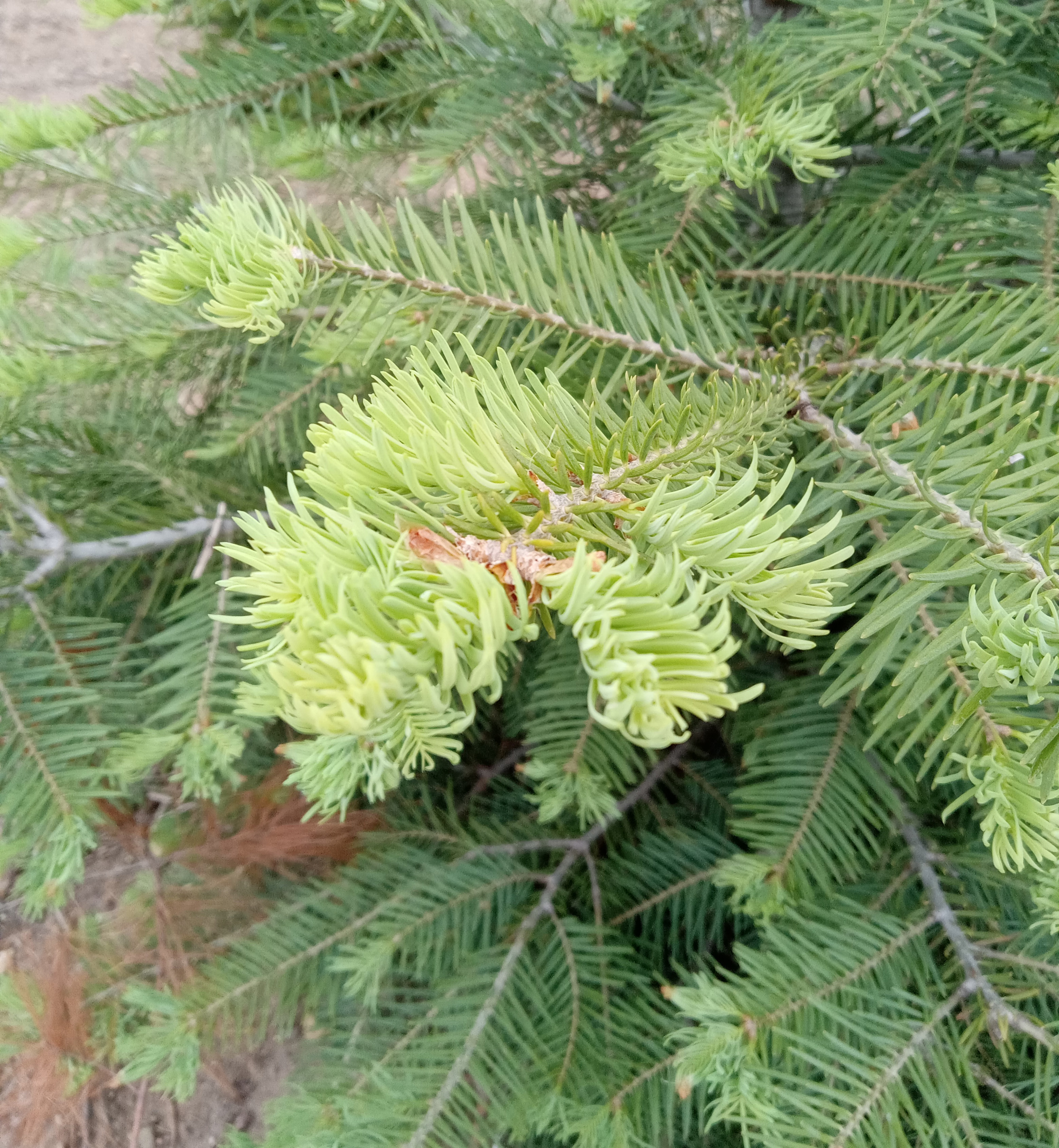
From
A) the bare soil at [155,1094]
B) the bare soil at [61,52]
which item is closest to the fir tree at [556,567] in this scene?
the bare soil at [155,1094]

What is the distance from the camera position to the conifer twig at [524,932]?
51cm

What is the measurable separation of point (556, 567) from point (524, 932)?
54cm

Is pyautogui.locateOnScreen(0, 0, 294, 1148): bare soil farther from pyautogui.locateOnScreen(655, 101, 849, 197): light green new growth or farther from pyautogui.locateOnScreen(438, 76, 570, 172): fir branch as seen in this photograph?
pyautogui.locateOnScreen(655, 101, 849, 197): light green new growth

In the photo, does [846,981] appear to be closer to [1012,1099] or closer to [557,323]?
[1012,1099]

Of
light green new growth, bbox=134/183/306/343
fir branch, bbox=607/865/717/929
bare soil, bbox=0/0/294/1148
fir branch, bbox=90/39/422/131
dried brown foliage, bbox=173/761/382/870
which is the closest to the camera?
light green new growth, bbox=134/183/306/343

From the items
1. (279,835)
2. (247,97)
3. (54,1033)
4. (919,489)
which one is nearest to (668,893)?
(279,835)

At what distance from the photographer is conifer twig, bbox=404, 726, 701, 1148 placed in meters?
0.51

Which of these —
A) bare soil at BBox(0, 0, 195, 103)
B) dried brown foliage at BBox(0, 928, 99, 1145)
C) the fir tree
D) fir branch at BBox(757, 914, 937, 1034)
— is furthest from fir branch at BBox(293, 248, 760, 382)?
bare soil at BBox(0, 0, 195, 103)

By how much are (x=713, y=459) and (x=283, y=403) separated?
0.43 metres

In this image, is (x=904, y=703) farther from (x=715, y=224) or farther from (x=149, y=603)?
(x=149, y=603)

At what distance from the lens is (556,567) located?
0.63 ft

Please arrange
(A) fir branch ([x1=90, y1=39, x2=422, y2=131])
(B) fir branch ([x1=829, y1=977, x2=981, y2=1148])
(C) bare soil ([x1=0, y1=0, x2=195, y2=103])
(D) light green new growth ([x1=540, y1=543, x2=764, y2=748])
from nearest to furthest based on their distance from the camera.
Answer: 1. (D) light green new growth ([x1=540, y1=543, x2=764, y2=748])
2. (B) fir branch ([x1=829, y1=977, x2=981, y2=1148])
3. (A) fir branch ([x1=90, y1=39, x2=422, y2=131])
4. (C) bare soil ([x1=0, y1=0, x2=195, y2=103])

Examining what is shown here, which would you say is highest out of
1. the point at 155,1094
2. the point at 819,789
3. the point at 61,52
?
the point at 61,52

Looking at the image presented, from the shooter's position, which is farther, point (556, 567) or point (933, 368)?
point (933, 368)
